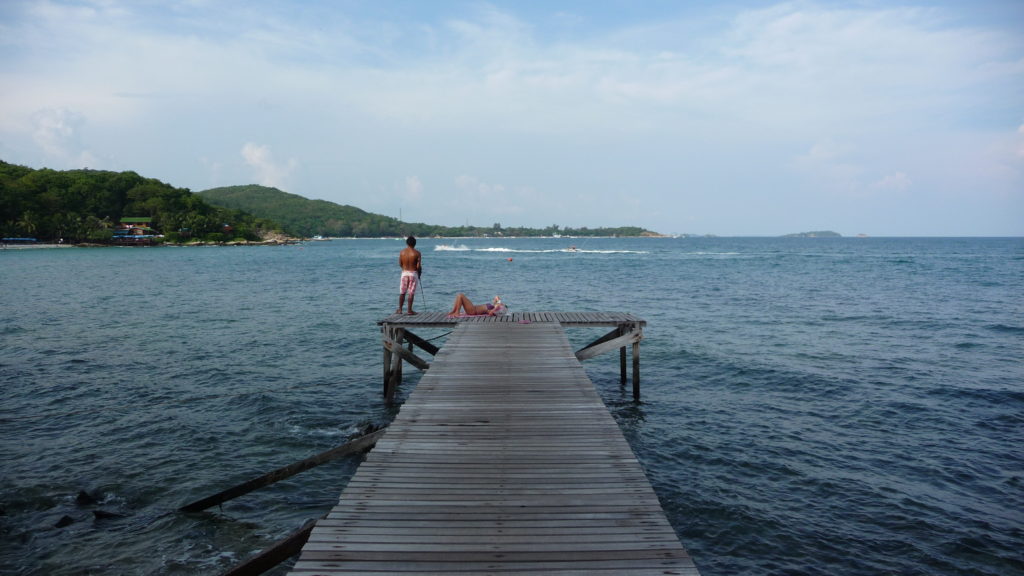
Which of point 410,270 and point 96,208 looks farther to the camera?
point 96,208

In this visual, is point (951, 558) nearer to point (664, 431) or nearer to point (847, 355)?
point (664, 431)

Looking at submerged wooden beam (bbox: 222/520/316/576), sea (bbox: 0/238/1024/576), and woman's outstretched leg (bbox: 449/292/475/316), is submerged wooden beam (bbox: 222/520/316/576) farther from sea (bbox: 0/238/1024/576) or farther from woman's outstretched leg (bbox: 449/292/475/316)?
woman's outstretched leg (bbox: 449/292/475/316)

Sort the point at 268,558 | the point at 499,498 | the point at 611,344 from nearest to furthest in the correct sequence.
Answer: the point at 499,498 < the point at 268,558 < the point at 611,344

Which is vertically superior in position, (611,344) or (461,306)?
(461,306)

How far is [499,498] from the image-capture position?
17.7 ft

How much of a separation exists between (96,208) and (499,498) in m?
174

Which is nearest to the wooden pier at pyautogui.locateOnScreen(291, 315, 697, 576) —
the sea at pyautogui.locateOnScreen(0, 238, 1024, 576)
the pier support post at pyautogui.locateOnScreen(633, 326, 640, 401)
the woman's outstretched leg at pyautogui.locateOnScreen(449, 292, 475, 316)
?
the sea at pyautogui.locateOnScreen(0, 238, 1024, 576)

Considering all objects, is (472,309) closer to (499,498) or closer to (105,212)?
(499,498)

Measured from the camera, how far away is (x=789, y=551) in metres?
7.88

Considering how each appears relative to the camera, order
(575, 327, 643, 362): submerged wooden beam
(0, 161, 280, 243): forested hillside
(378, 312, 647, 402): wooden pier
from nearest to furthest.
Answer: (378, 312, 647, 402): wooden pier
(575, 327, 643, 362): submerged wooden beam
(0, 161, 280, 243): forested hillside

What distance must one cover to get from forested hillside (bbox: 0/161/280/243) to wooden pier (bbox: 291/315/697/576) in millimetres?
154735

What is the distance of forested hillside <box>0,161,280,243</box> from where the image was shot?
125m

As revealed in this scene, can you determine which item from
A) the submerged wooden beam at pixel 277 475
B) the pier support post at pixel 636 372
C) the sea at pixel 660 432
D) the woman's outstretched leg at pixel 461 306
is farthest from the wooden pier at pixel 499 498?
the woman's outstretched leg at pixel 461 306

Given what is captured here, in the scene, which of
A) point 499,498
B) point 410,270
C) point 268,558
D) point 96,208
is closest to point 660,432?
point 410,270
